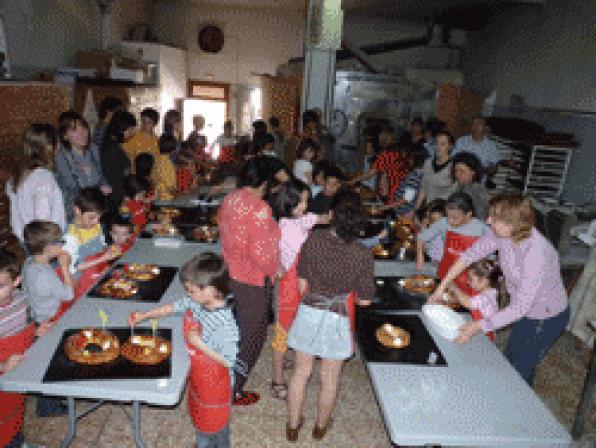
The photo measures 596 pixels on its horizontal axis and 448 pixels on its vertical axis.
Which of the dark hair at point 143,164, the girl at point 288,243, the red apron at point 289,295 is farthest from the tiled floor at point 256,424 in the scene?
the dark hair at point 143,164

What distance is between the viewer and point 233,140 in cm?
810

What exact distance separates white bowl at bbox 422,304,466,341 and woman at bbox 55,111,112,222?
3.20 meters

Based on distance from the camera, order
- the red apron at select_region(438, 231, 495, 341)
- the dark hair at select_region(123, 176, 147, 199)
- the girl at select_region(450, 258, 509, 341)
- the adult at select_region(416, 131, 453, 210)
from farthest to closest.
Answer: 1. the adult at select_region(416, 131, 453, 210)
2. the dark hair at select_region(123, 176, 147, 199)
3. the red apron at select_region(438, 231, 495, 341)
4. the girl at select_region(450, 258, 509, 341)

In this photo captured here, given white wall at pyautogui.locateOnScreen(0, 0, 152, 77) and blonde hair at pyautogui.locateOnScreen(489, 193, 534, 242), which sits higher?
white wall at pyautogui.locateOnScreen(0, 0, 152, 77)

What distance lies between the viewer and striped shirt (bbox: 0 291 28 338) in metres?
2.39

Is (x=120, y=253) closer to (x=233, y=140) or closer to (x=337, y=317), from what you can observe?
(x=337, y=317)

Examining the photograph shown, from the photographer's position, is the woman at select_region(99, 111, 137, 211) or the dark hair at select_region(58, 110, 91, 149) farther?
the woman at select_region(99, 111, 137, 211)

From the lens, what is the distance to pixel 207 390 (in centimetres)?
230

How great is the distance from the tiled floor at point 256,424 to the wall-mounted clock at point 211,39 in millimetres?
10614

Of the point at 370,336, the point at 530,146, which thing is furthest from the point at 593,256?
the point at 370,336

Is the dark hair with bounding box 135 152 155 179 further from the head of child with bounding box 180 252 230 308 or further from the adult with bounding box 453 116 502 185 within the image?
the adult with bounding box 453 116 502 185

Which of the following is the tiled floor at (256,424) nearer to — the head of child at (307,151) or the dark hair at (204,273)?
the dark hair at (204,273)

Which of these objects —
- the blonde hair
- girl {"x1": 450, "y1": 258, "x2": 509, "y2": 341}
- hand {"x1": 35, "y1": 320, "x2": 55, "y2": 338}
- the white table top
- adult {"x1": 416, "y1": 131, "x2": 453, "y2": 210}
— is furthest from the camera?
adult {"x1": 416, "y1": 131, "x2": 453, "y2": 210}

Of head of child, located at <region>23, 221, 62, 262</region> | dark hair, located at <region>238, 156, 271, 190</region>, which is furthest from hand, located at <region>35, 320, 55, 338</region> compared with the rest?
dark hair, located at <region>238, 156, 271, 190</region>
